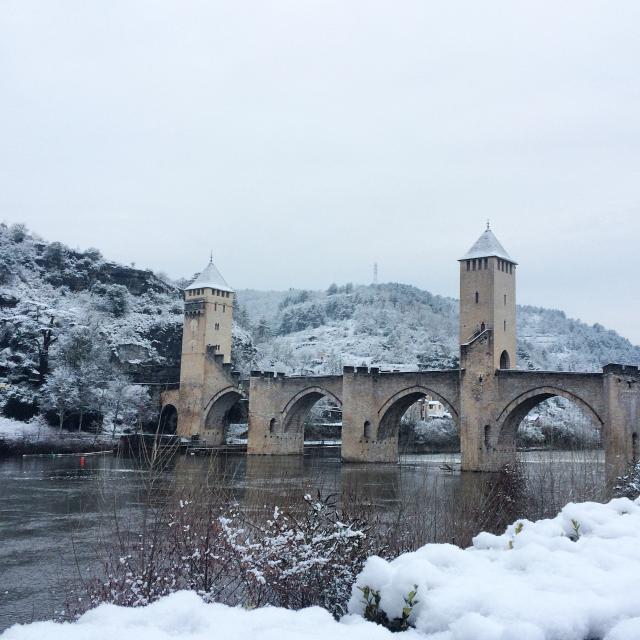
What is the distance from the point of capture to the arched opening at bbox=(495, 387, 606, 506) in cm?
1458

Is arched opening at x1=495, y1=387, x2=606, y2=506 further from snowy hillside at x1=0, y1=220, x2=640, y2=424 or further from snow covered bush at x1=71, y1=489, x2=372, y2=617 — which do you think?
snowy hillside at x1=0, y1=220, x2=640, y2=424

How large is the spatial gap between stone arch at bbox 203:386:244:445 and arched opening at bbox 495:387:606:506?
18663mm

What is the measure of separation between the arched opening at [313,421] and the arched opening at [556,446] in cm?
1087

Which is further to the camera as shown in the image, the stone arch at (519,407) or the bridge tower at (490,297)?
the bridge tower at (490,297)

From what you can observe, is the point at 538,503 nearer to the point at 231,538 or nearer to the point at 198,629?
the point at 231,538

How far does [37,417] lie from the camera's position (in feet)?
141

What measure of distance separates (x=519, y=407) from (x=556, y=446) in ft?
80.5

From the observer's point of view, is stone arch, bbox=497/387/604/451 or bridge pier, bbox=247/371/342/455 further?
bridge pier, bbox=247/371/342/455

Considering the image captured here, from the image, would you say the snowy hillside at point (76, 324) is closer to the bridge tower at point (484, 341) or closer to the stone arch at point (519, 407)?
the bridge tower at point (484, 341)

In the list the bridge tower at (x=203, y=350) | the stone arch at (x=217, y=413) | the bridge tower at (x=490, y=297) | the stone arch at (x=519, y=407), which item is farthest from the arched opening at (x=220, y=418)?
the stone arch at (x=519, y=407)

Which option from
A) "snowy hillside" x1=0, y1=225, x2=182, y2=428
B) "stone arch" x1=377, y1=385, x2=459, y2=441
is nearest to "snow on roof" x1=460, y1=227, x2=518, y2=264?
"stone arch" x1=377, y1=385, x2=459, y2=441

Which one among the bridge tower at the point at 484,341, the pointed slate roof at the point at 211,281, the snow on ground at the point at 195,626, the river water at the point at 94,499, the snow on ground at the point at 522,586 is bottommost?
the river water at the point at 94,499

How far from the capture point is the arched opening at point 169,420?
5007cm

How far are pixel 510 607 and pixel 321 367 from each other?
77.9m
